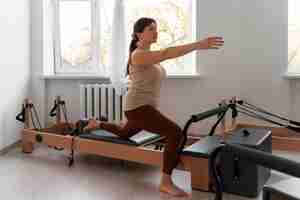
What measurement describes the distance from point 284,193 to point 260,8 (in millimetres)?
3490

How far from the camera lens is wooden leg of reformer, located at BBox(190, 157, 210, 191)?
9.71ft

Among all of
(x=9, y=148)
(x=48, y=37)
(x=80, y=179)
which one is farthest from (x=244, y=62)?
(x=9, y=148)

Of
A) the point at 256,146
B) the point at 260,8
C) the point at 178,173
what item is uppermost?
the point at 260,8

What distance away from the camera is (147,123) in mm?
3000

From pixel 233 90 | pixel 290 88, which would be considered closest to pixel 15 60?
pixel 233 90

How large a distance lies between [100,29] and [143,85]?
2.23m

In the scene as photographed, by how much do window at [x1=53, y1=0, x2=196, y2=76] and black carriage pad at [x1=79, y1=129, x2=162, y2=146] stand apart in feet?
4.45

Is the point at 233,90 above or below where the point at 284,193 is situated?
above

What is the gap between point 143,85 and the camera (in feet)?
9.84

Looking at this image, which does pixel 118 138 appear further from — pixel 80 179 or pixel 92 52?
pixel 92 52

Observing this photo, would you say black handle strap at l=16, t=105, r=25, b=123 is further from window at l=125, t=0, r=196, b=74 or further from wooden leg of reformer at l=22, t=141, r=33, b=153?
window at l=125, t=0, r=196, b=74

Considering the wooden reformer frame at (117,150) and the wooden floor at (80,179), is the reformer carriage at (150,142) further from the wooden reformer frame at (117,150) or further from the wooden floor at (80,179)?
the wooden floor at (80,179)

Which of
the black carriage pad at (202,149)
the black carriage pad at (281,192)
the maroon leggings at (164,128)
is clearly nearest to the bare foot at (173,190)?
the maroon leggings at (164,128)

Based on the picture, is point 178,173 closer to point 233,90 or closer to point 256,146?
point 256,146
